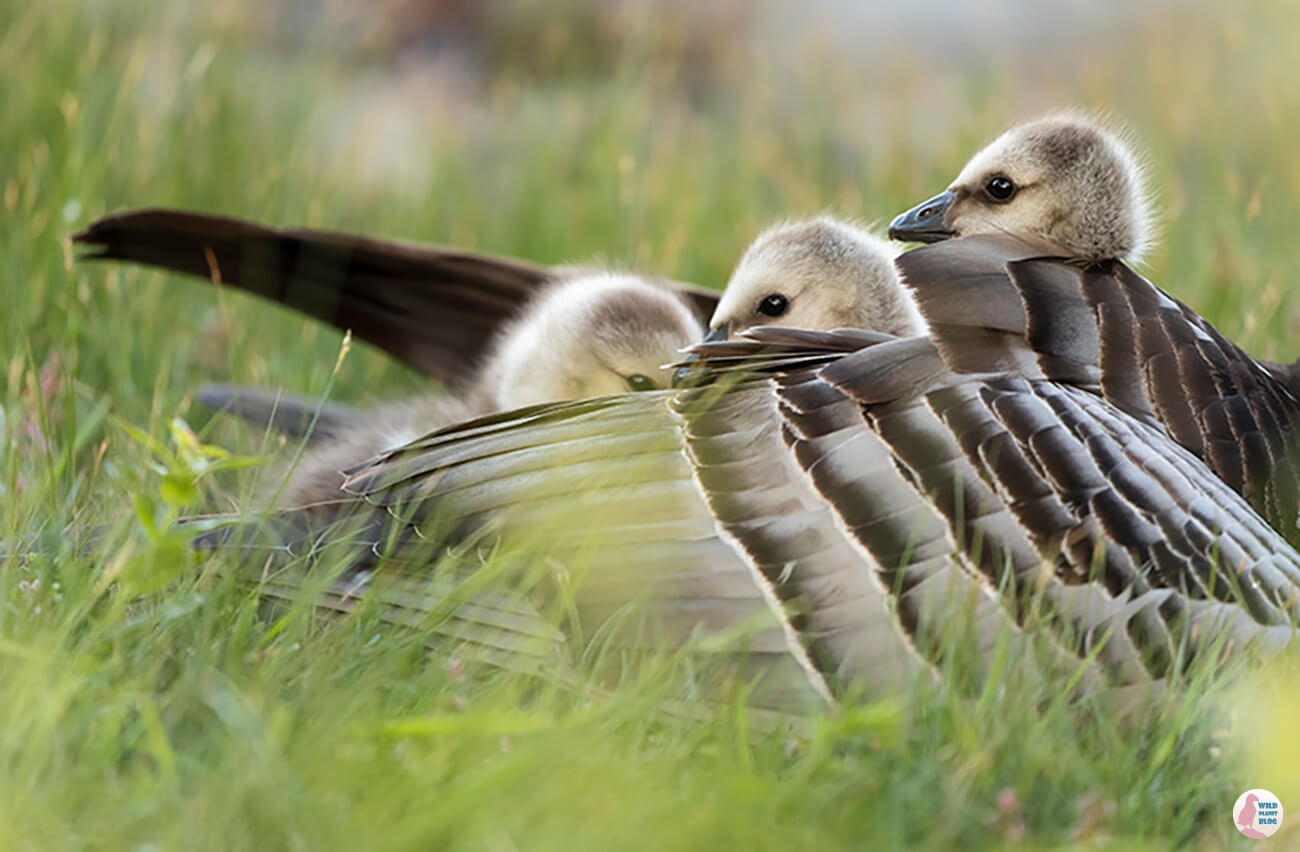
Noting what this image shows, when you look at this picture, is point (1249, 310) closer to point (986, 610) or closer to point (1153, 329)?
point (1153, 329)

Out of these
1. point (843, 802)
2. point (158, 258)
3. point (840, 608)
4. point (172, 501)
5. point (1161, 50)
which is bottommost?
point (843, 802)

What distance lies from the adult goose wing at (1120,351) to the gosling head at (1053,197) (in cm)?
38

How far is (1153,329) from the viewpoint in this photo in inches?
109

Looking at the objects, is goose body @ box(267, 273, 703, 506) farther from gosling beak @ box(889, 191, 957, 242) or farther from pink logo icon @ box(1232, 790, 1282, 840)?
pink logo icon @ box(1232, 790, 1282, 840)

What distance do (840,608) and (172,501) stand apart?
43.1 inches

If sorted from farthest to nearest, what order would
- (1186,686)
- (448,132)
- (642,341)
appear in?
(448,132)
(642,341)
(1186,686)

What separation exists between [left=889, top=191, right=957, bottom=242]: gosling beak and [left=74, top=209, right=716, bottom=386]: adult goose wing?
3.07ft

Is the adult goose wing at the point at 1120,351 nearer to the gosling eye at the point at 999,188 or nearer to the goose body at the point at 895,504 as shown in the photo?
the goose body at the point at 895,504

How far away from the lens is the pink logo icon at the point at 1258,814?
213 centimetres

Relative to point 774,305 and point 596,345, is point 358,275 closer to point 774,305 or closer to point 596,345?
point 596,345

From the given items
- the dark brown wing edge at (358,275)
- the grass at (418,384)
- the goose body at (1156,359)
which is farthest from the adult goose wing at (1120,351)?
the dark brown wing edge at (358,275)

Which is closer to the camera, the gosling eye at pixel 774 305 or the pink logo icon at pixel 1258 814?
the pink logo icon at pixel 1258 814

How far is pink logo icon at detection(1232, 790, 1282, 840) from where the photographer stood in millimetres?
2129

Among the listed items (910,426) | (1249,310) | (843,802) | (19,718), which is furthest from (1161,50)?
(19,718)
